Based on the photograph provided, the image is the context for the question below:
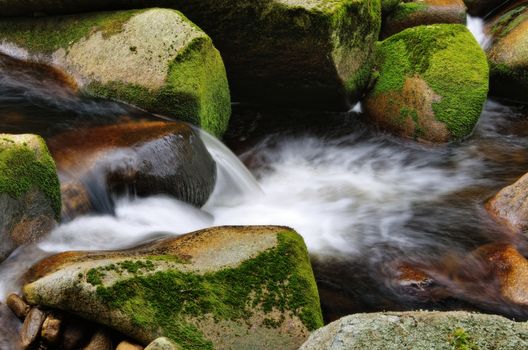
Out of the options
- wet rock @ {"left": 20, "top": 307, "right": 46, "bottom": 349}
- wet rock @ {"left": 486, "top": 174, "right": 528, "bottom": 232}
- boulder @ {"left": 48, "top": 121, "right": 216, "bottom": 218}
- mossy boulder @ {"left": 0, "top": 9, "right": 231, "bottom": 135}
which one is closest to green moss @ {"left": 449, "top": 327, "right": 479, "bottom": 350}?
wet rock @ {"left": 20, "top": 307, "right": 46, "bottom": 349}

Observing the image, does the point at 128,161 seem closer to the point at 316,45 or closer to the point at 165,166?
the point at 165,166

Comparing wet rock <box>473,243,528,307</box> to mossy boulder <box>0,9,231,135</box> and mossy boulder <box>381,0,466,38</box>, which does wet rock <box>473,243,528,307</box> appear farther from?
mossy boulder <box>381,0,466,38</box>

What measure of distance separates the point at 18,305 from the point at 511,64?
29.1ft

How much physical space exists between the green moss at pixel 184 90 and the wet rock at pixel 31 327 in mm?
3545

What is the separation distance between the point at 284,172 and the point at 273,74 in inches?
67.7

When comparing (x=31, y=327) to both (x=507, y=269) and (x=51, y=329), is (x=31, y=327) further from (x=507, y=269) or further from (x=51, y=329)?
(x=507, y=269)

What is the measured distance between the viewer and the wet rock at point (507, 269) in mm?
4641

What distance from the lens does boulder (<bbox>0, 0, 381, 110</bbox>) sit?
7.37m

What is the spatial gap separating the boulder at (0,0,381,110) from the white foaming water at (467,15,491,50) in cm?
400

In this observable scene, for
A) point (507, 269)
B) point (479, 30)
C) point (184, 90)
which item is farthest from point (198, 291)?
point (479, 30)

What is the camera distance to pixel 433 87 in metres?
8.14

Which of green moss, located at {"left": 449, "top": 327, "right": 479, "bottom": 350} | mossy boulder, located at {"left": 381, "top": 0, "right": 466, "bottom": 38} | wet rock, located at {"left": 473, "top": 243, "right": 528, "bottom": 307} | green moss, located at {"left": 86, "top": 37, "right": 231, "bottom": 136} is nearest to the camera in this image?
green moss, located at {"left": 449, "top": 327, "right": 479, "bottom": 350}

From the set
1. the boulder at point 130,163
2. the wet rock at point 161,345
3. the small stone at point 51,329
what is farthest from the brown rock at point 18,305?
the boulder at point 130,163

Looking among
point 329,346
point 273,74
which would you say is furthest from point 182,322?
point 273,74
